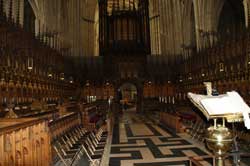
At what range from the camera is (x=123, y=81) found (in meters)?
25.4

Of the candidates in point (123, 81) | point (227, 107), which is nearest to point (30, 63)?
point (227, 107)

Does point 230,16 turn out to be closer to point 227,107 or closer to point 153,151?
point 153,151

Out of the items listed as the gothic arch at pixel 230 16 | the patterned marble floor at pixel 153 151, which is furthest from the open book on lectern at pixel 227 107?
the gothic arch at pixel 230 16

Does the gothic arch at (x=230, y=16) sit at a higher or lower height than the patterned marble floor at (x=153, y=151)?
higher

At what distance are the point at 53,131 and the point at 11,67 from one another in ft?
21.6

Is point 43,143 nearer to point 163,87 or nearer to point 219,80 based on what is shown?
point 219,80

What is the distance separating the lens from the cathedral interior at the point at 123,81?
13.4 ft

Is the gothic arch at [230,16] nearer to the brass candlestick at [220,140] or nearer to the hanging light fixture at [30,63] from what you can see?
the hanging light fixture at [30,63]

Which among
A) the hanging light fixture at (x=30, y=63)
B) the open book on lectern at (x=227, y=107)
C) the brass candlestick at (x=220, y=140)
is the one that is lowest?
the brass candlestick at (x=220, y=140)

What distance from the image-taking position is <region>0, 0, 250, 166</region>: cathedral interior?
410 centimetres

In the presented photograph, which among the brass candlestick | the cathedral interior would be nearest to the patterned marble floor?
the cathedral interior

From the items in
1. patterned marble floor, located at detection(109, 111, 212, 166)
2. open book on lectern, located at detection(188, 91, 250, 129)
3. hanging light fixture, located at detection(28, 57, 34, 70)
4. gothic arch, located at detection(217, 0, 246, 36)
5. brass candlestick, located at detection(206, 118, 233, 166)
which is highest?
gothic arch, located at detection(217, 0, 246, 36)

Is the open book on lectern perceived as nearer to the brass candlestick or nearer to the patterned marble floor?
the brass candlestick

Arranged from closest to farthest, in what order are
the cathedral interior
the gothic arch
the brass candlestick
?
the brass candlestick → the cathedral interior → the gothic arch
